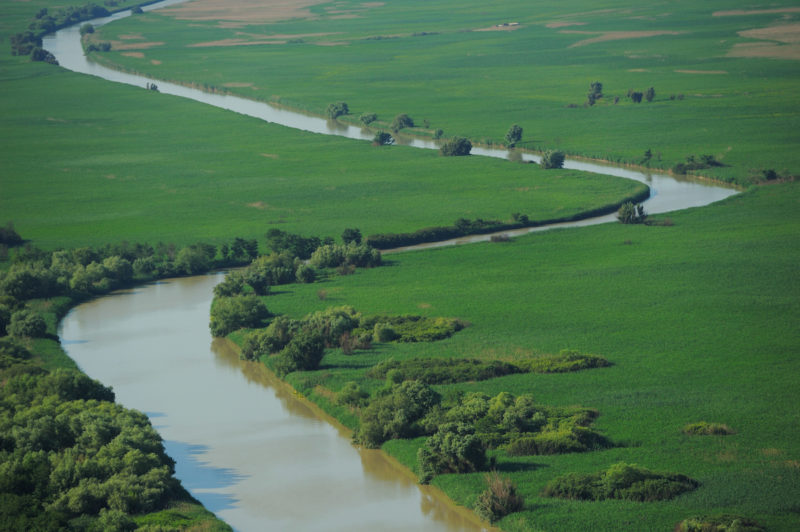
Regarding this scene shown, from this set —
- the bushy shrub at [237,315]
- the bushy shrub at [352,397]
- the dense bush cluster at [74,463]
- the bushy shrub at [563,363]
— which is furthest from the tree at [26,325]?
the bushy shrub at [563,363]

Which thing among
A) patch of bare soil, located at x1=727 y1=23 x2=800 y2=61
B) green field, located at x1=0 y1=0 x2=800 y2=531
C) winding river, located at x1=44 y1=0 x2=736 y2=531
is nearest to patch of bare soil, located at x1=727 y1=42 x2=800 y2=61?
patch of bare soil, located at x1=727 y1=23 x2=800 y2=61

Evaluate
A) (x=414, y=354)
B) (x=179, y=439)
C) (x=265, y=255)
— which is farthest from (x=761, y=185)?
(x=179, y=439)

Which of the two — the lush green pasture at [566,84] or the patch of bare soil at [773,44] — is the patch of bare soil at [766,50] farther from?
the lush green pasture at [566,84]

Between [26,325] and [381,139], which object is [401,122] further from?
[26,325]

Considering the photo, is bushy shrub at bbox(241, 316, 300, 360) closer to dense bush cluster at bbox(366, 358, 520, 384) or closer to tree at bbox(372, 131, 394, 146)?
dense bush cluster at bbox(366, 358, 520, 384)

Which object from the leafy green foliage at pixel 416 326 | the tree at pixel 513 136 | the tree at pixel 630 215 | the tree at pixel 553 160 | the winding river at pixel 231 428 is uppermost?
the tree at pixel 513 136

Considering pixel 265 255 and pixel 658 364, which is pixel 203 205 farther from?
pixel 658 364
